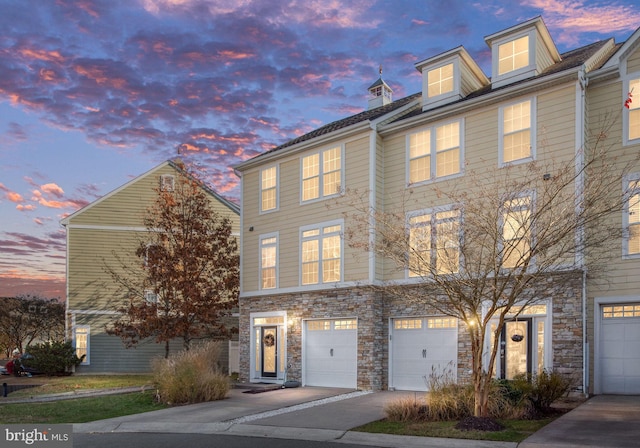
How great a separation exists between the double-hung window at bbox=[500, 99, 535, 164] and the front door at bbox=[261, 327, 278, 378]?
34.1ft

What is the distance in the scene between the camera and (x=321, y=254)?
69.2 ft

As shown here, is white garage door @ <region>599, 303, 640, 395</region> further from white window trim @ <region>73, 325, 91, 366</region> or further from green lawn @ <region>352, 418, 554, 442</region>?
white window trim @ <region>73, 325, 91, 366</region>

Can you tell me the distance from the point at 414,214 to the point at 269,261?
645 cm

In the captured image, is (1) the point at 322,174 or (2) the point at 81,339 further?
(2) the point at 81,339

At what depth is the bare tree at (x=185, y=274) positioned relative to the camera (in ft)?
82.8

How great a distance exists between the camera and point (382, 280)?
64.7 feet

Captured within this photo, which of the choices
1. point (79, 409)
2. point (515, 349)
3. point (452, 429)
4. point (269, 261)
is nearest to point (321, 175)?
point (269, 261)

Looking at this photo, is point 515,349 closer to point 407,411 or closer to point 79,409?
point 407,411

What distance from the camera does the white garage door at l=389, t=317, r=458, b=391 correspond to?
18.2m

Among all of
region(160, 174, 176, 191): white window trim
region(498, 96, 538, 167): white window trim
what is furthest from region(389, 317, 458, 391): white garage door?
region(160, 174, 176, 191): white window trim

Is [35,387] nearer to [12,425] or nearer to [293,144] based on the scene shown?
[12,425]

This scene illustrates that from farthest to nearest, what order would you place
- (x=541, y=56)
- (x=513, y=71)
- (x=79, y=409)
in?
(x=541, y=56) < (x=513, y=71) < (x=79, y=409)

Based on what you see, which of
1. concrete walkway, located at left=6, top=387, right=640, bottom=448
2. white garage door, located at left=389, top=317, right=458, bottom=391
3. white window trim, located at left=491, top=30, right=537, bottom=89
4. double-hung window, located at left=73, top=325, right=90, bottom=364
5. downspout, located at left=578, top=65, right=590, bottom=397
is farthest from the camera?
double-hung window, located at left=73, top=325, right=90, bottom=364

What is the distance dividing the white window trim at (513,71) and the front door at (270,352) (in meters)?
11.4
